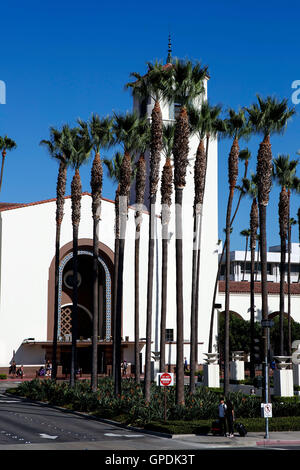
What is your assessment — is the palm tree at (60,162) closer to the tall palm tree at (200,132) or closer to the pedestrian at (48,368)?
the tall palm tree at (200,132)

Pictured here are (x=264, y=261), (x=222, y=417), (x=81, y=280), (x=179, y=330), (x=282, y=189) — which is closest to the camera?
(x=222, y=417)

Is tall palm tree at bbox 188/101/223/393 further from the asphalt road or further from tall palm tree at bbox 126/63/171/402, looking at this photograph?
the asphalt road

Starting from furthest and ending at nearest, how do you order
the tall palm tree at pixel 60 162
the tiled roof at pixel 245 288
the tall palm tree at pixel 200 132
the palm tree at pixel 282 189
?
the tiled roof at pixel 245 288, the palm tree at pixel 282 189, the tall palm tree at pixel 60 162, the tall palm tree at pixel 200 132

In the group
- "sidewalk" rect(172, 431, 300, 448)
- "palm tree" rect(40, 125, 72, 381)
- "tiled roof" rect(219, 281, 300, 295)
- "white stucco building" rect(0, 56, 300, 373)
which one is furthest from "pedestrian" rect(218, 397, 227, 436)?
"tiled roof" rect(219, 281, 300, 295)

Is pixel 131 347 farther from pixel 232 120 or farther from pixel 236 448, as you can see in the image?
pixel 236 448

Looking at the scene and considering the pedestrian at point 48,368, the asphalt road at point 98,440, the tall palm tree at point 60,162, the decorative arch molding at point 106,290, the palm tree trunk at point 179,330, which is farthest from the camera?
the decorative arch molding at point 106,290

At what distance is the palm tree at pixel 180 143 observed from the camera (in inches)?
1211

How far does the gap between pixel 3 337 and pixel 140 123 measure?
1105 inches

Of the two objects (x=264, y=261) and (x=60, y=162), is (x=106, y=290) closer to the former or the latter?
(x=60, y=162)

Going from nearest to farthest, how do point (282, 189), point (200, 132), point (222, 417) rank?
point (222, 417) < point (200, 132) < point (282, 189)

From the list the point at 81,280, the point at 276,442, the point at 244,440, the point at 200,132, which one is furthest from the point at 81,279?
the point at 276,442

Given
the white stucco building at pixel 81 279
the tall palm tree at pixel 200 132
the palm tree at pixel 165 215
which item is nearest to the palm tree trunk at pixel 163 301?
the palm tree at pixel 165 215

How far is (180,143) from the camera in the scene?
32781 mm

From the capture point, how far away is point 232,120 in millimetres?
38719
